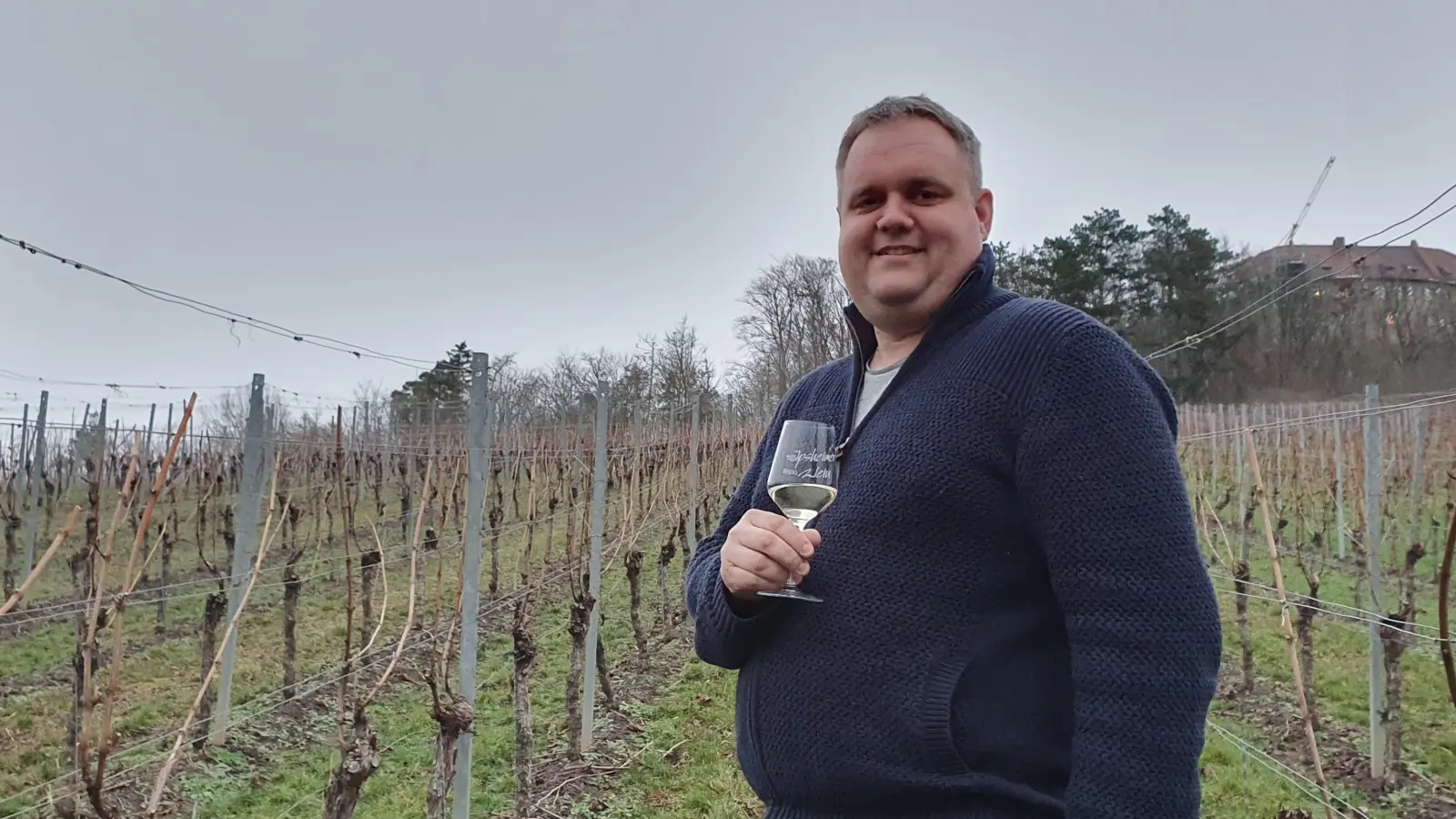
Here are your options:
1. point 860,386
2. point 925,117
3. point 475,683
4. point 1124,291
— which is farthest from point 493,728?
point 1124,291

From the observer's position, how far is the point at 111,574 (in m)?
9.62

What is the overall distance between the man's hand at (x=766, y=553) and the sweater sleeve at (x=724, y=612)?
53 millimetres

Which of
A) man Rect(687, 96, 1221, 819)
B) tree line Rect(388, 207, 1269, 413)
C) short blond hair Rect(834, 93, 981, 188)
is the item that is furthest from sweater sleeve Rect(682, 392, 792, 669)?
tree line Rect(388, 207, 1269, 413)

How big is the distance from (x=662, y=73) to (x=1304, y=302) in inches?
707

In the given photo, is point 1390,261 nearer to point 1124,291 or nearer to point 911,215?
point 1124,291

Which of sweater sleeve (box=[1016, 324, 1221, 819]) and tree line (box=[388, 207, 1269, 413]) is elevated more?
tree line (box=[388, 207, 1269, 413])

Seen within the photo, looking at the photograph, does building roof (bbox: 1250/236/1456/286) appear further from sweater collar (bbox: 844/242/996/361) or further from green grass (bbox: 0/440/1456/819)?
sweater collar (bbox: 844/242/996/361)

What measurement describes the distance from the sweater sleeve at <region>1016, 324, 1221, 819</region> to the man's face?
0.78 ft

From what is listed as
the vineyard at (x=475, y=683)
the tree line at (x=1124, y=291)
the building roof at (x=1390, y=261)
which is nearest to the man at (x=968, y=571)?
the vineyard at (x=475, y=683)

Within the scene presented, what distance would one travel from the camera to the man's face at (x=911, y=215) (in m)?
1.04

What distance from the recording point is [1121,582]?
803 millimetres

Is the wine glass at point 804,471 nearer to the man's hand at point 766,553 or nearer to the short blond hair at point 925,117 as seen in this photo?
the man's hand at point 766,553

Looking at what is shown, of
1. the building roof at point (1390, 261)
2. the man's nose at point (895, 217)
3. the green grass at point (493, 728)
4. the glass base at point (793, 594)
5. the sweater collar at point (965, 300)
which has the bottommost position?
the green grass at point (493, 728)

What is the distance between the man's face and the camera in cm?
104
